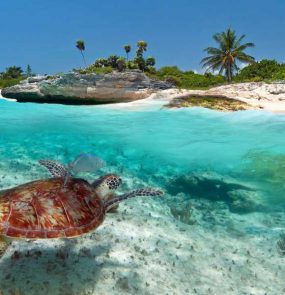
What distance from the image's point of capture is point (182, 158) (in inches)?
534

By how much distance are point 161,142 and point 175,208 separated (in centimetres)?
809

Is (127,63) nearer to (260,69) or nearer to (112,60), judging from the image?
(112,60)

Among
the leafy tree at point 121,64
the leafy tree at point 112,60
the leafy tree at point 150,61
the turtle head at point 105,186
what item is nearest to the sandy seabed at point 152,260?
the turtle head at point 105,186

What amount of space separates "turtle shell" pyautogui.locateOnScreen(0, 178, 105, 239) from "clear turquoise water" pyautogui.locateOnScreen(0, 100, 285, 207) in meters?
5.69

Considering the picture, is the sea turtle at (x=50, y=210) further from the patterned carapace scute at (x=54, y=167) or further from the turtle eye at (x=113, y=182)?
the patterned carapace scute at (x=54, y=167)

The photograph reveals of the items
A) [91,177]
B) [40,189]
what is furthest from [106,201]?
[91,177]

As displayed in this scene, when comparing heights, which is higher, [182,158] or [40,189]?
[40,189]

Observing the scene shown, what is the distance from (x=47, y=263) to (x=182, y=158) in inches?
347

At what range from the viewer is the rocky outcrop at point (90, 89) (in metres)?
31.9

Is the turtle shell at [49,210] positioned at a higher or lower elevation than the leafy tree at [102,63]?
lower

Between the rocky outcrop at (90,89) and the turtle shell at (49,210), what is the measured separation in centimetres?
2664

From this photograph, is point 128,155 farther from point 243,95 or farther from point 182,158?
point 243,95

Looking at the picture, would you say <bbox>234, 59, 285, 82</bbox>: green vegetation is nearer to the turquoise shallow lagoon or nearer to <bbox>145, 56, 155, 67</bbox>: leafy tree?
<bbox>145, 56, 155, 67</bbox>: leafy tree

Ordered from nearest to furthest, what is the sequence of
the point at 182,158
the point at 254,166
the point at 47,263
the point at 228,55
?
the point at 47,263 < the point at 254,166 < the point at 182,158 < the point at 228,55
